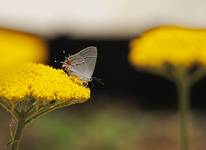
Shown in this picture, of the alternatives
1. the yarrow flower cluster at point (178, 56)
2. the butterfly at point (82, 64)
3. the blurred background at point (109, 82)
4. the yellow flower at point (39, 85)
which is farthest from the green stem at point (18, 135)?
the blurred background at point (109, 82)

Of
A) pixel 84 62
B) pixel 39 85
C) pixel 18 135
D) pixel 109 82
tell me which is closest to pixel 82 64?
pixel 84 62

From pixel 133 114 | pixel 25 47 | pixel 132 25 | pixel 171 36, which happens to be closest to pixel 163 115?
pixel 133 114

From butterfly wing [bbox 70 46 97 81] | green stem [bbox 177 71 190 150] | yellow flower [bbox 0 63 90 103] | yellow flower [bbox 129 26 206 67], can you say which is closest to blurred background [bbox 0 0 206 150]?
yellow flower [bbox 129 26 206 67]

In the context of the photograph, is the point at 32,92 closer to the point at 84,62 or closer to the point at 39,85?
the point at 39,85

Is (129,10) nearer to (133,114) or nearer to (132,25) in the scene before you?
(132,25)

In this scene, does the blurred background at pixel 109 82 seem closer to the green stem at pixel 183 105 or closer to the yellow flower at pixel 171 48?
the yellow flower at pixel 171 48
